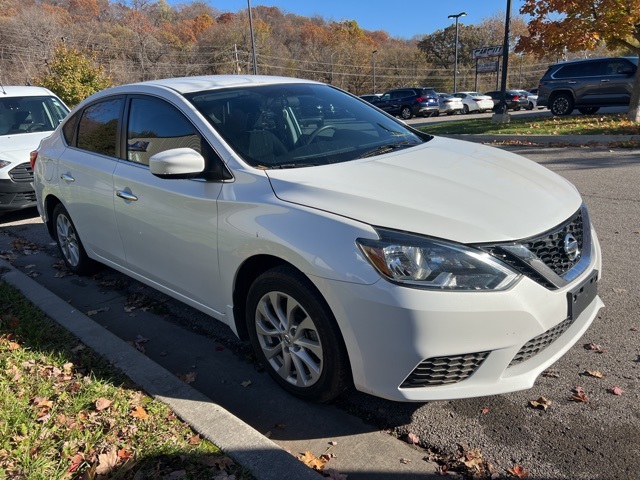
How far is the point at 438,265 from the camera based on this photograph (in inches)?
91.7

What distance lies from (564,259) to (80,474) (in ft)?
8.26

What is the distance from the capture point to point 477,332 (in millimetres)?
2320

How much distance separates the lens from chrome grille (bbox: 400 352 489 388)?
2385 millimetres

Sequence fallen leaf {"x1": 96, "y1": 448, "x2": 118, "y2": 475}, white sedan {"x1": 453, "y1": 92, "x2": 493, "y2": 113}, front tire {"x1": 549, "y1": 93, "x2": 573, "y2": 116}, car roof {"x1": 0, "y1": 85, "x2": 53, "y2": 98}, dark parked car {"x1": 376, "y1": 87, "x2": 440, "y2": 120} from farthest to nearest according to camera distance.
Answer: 1. white sedan {"x1": 453, "y1": 92, "x2": 493, "y2": 113}
2. dark parked car {"x1": 376, "y1": 87, "x2": 440, "y2": 120}
3. front tire {"x1": 549, "y1": 93, "x2": 573, "y2": 116}
4. car roof {"x1": 0, "y1": 85, "x2": 53, "y2": 98}
5. fallen leaf {"x1": 96, "y1": 448, "x2": 118, "y2": 475}

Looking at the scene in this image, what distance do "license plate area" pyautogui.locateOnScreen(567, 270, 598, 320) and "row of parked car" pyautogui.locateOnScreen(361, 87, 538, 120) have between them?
29143 millimetres

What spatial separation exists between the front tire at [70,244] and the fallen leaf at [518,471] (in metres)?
4.14

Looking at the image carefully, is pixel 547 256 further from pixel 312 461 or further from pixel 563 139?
pixel 563 139

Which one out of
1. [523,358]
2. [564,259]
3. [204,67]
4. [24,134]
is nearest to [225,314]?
[523,358]

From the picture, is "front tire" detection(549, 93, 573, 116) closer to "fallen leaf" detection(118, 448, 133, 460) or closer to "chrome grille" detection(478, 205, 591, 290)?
"chrome grille" detection(478, 205, 591, 290)

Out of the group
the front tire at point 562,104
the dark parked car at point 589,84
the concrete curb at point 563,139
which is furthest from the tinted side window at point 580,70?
the concrete curb at point 563,139

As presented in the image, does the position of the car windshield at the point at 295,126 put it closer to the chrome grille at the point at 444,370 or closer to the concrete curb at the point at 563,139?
the chrome grille at the point at 444,370

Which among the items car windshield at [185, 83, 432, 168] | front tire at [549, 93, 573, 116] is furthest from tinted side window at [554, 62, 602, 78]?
car windshield at [185, 83, 432, 168]

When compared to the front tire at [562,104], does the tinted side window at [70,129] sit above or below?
above

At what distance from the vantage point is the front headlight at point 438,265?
2.32m
